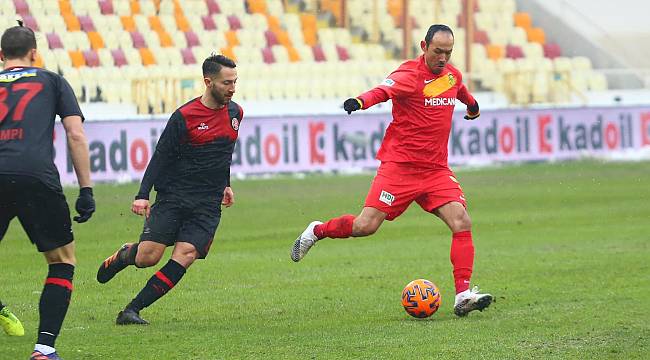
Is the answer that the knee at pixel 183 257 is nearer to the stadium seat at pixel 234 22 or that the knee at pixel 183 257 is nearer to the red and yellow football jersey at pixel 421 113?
the red and yellow football jersey at pixel 421 113

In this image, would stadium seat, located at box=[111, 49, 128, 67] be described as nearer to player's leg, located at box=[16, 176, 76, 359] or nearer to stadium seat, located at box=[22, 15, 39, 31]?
stadium seat, located at box=[22, 15, 39, 31]

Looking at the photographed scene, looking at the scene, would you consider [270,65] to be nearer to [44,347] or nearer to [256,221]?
[256,221]

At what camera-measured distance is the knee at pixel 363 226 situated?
10195 millimetres

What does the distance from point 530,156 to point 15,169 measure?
21.5 m

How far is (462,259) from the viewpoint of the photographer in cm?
998

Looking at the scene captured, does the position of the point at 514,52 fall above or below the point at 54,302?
below

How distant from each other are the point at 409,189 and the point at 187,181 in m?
1.67

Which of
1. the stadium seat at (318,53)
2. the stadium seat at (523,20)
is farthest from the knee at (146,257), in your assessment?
the stadium seat at (523,20)

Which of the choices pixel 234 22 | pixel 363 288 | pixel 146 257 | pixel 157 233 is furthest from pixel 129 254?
pixel 234 22

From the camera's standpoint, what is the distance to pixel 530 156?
28.0 m

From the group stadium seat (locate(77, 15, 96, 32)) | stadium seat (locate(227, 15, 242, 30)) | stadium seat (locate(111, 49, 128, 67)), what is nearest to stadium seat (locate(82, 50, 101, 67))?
stadium seat (locate(111, 49, 128, 67))

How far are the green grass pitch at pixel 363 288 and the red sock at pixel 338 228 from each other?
57cm

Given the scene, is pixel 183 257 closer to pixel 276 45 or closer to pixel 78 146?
pixel 78 146

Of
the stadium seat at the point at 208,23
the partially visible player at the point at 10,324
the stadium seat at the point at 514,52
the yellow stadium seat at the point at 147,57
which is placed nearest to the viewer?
the partially visible player at the point at 10,324
